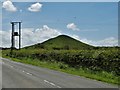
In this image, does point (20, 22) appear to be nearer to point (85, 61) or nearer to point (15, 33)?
point (15, 33)

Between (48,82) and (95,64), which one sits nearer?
(48,82)

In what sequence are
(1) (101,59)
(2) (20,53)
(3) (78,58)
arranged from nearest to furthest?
(1) (101,59) < (3) (78,58) < (2) (20,53)

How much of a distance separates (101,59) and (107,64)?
1.92 meters

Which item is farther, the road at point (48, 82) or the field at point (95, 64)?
the field at point (95, 64)

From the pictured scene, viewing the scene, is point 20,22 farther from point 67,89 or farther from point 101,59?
point 67,89

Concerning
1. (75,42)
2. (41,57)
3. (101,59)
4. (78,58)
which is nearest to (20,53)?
(41,57)

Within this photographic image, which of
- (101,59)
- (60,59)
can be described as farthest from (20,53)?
(101,59)

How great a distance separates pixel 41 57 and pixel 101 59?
28.8m

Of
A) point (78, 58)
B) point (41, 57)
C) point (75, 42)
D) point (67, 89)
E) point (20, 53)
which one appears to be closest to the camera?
point (67, 89)

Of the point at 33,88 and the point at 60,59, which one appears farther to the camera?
the point at 60,59

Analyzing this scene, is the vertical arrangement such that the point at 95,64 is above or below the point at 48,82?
above

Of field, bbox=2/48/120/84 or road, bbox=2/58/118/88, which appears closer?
road, bbox=2/58/118/88

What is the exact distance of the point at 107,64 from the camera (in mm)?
31547

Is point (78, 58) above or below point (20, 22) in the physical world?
below
